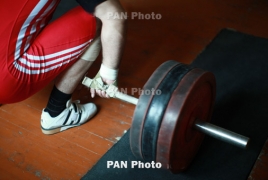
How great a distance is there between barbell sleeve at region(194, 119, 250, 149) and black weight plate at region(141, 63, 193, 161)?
0.18 meters

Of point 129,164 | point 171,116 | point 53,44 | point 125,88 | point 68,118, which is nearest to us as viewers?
point 171,116

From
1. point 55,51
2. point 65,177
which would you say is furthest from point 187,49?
point 65,177

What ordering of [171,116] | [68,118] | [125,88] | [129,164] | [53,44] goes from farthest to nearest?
[125,88] → [68,118] → [129,164] → [53,44] → [171,116]

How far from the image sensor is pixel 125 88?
1664mm

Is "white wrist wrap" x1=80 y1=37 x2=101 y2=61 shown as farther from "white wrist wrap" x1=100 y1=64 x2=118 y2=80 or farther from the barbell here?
the barbell

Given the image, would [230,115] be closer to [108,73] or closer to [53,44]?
[108,73]

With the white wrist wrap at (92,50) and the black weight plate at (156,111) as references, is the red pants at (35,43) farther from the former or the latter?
the black weight plate at (156,111)

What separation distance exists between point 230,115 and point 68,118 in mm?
780

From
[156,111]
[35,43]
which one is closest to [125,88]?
[35,43]

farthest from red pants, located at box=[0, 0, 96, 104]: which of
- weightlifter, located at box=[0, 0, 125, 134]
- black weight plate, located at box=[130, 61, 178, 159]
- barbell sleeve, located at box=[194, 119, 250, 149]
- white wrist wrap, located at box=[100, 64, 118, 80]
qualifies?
barbell sleeve, located at box=[194, 119, 250, 149]

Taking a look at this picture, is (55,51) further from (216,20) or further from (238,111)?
(216,20)

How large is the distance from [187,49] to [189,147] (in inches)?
35.3

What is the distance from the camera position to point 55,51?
1202 millimetres

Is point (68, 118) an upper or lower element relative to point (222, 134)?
lower
